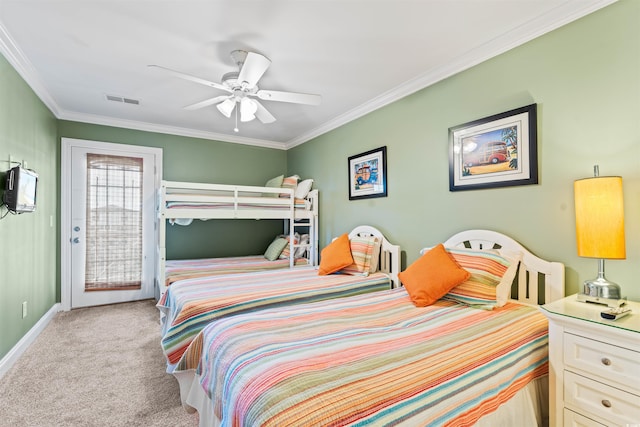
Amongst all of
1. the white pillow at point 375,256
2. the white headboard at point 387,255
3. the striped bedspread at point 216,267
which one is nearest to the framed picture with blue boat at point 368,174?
the white headboard at point 387,255

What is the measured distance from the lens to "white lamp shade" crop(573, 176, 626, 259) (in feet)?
4.62

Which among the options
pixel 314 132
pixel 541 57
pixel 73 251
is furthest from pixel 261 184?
pixel 541 57

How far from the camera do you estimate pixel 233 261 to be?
13.4 ft

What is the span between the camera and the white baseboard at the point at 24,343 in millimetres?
2290

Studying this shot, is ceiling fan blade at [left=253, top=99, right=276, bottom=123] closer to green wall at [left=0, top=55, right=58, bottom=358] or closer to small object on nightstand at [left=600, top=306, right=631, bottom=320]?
green wall at [left=0, top=55, right=58, bottom=358]

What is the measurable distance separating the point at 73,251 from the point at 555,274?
4.94 meters

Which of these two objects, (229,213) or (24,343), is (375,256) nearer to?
(229,213)

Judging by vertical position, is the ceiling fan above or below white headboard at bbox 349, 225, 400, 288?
above

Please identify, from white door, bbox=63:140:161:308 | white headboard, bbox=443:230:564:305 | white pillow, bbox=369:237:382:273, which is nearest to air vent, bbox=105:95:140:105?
white door, bbox=63:140:161:308

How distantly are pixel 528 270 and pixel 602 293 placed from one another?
50cm

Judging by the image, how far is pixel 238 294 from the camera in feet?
7.56

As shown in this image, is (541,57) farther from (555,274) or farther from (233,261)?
(233,261)

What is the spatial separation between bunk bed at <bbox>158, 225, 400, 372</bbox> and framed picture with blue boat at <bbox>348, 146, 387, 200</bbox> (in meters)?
0.40

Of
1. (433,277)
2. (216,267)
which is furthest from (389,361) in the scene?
(216,267)
